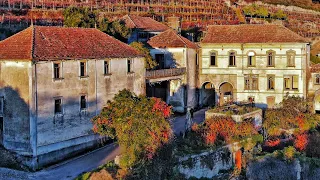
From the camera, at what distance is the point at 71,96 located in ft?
100

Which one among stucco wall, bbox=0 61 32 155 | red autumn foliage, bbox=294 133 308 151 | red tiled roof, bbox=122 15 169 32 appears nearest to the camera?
stucco wall, bbox=0 61 32 155

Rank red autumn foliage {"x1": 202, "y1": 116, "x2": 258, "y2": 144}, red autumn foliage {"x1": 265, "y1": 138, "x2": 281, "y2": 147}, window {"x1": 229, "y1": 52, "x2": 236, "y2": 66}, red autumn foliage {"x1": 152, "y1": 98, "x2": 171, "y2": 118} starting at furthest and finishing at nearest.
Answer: window {"x1": 229, "y1": 52, "x2": 236, "y2": 66}, red autumn foliage {"x1": 265, "y1": 138, "x2": 281, "y2": 147}, red autumn foliage {"x1": 202, "y1": 116, "x2": 258, "y2": 144}, red autumn foliage {"x1": 152, "y1": 98, "x2": 171, "y2": 118}

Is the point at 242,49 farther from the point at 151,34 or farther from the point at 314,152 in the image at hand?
the point at 314,152

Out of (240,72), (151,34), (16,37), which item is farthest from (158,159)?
(151,34)

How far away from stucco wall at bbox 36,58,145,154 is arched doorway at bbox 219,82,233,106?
13.3m

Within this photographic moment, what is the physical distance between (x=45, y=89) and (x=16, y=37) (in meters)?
4.44

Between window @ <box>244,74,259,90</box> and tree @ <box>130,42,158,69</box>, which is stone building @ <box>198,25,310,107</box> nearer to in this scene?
window @ <box>244,74,259,90</box>

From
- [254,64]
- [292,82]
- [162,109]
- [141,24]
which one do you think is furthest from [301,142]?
[141,24]

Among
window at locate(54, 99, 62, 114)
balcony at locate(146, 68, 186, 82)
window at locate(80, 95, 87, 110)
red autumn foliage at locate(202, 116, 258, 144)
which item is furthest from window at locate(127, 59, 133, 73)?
red autumn foliage at locate(202, 116, 258, 144)

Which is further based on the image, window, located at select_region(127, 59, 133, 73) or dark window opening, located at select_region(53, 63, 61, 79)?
window, located at select_region(127, 59, 133, 73)

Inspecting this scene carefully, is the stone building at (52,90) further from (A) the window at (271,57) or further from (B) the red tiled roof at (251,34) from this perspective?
(A) the window at (271,57)

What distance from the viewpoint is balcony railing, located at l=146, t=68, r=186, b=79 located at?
39.3m

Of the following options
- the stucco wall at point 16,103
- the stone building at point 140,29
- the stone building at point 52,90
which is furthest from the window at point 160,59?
the stucco wall at point 16,103

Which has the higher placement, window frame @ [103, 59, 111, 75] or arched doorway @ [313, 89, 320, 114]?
window frame @ [103, 59, 111, 75]
